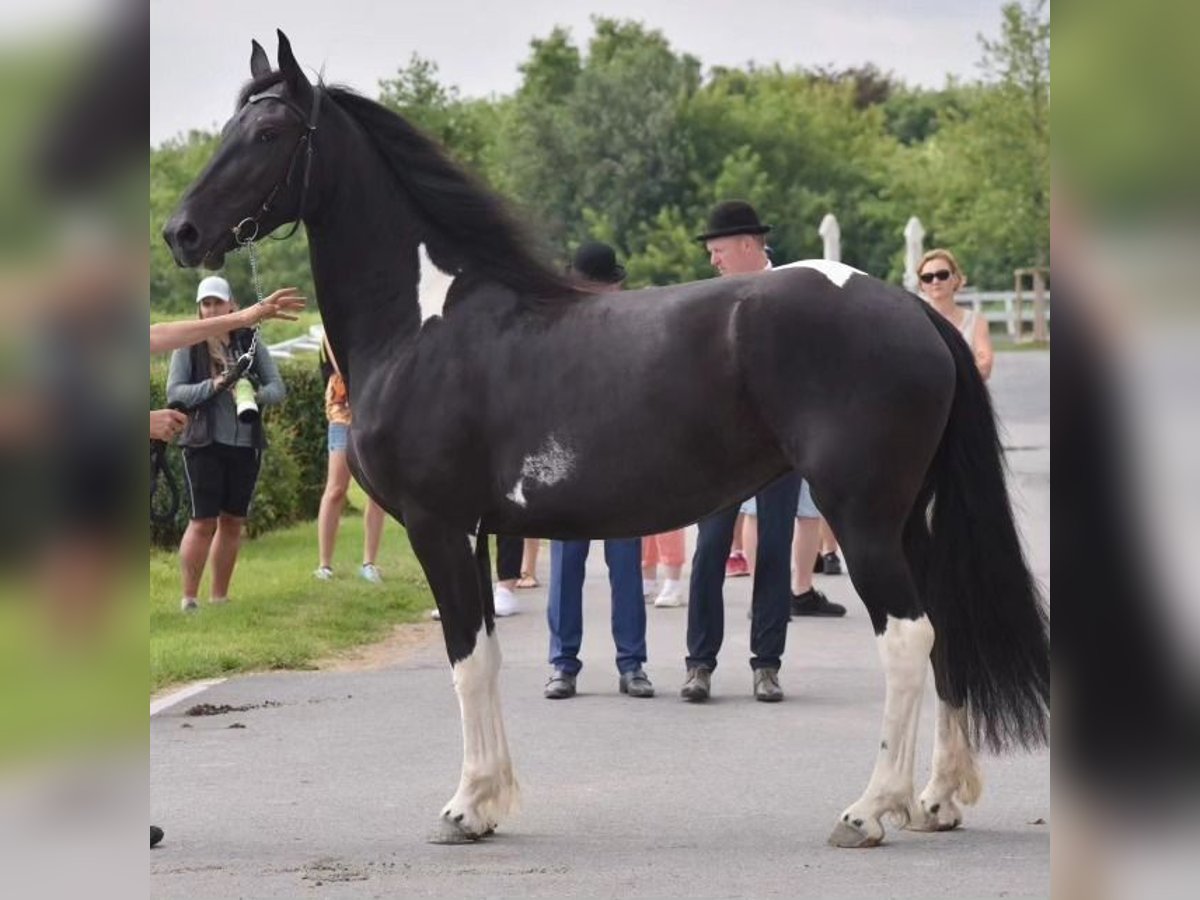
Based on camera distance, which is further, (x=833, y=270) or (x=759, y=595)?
(x=759, y=595)

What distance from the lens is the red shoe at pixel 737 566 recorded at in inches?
524

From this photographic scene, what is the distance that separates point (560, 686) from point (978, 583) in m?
3.29

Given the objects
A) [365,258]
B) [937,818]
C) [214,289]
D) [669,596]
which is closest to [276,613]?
[214,289]

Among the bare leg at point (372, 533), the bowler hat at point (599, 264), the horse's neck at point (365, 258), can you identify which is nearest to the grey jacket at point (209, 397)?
the bare leg at point (372, 533)

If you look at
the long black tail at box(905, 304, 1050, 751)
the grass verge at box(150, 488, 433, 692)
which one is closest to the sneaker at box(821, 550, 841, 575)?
the grass verge at box(150, 488, 433, 692)

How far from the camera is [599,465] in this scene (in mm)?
5824

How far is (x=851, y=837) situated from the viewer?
5.59 metres

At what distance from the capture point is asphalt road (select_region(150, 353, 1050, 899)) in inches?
208

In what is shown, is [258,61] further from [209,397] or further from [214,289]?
[209,397]

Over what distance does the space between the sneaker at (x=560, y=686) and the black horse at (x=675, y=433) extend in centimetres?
261

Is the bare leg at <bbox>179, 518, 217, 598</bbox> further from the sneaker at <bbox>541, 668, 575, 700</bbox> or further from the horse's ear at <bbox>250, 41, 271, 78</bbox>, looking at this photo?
the horse's ear at <bbox>250, 41, 271, 78</bbox>

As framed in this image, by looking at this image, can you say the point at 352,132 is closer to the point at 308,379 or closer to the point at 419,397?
the point at 419,397

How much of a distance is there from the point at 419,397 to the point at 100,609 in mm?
3980

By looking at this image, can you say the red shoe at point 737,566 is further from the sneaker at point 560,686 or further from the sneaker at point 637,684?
the sneaker at point 560,686
